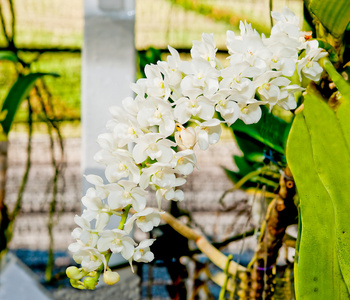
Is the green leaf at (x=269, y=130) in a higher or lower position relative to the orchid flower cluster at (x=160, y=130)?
lower

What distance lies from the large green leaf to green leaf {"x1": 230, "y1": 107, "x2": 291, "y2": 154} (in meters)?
0.19

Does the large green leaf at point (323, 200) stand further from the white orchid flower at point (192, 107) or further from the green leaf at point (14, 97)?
the green leaf at point (14, 97)

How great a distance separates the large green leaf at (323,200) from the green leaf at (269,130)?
0.64 feet

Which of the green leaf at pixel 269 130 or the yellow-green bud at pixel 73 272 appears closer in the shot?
the yellow-green bud at pixel 73 272

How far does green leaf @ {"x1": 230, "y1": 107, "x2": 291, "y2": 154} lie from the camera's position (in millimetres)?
626

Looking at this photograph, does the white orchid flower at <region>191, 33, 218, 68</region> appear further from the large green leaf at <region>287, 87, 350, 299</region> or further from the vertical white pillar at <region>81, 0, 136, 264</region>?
the vertical white pillar at <region>81, 0, 136, 264</region>

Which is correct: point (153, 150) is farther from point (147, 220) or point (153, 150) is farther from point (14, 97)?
point (14, 97)

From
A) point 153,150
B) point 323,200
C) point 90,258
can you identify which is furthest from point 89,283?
point 323,200

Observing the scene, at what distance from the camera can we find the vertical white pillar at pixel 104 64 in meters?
0.89

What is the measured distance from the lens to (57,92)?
1.47 meters

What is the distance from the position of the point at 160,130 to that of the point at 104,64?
576 mm

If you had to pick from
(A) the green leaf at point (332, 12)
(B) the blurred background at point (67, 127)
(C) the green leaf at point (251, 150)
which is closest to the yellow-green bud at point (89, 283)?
(A) the green leaf at point (332, 12)

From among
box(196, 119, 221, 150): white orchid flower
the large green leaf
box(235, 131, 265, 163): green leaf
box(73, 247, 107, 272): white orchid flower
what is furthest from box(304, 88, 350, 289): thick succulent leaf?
box(235, 131, 265, 163): green leaf

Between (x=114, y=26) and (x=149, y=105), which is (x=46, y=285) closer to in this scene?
(x=114, y=26)
